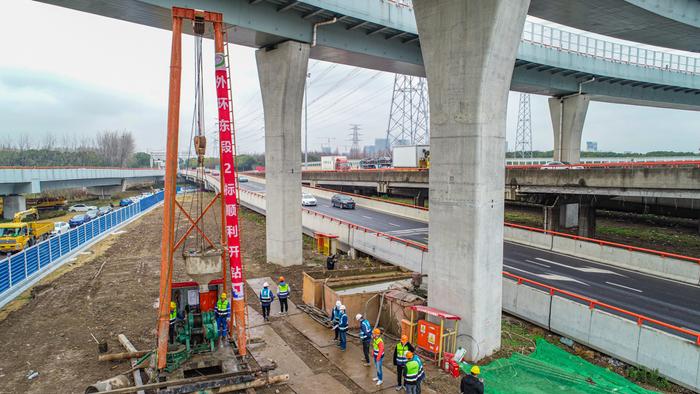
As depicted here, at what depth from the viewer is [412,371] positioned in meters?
9.83

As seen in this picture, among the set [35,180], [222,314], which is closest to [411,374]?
[222,314]

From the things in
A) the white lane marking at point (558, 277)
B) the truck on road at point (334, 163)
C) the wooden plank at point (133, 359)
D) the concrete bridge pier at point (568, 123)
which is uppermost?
the concrete bridge pier at point (568, 123)

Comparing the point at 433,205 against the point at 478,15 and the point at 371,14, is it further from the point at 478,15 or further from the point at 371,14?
the point at 371,14

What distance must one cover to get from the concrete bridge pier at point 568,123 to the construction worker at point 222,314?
39.6m

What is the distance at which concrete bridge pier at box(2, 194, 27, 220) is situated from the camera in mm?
46938

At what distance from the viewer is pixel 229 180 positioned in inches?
458

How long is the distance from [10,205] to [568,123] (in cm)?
6246

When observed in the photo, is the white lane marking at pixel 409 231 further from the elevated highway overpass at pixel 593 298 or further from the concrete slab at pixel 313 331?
the concrete slab at pixel 313 331

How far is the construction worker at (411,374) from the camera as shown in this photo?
9.83 m

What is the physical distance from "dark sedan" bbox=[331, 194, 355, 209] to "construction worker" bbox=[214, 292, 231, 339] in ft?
104

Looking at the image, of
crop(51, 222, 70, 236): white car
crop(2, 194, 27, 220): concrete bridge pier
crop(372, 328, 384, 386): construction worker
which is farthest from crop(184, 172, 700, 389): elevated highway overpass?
crop(2, 194, 27, 220): concrete bridge pier

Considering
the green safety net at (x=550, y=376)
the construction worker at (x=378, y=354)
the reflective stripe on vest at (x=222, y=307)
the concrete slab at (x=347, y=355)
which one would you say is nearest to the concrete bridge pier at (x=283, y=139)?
the concrete slab at (x=347, y=355)

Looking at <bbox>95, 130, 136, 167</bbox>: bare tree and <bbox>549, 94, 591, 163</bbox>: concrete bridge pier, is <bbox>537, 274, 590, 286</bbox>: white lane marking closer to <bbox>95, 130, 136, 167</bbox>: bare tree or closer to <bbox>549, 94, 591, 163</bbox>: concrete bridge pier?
<bbox>549, 94, 591, 163</bbox>: concrete bridge pier

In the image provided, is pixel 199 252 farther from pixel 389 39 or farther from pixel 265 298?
pixel 389 39
